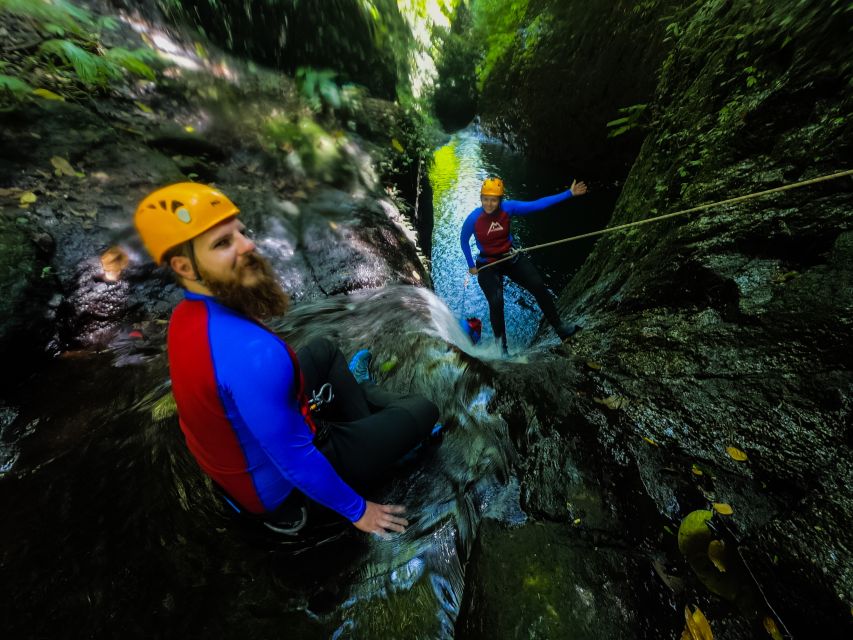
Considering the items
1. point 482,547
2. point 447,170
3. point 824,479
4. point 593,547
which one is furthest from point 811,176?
point 447,170

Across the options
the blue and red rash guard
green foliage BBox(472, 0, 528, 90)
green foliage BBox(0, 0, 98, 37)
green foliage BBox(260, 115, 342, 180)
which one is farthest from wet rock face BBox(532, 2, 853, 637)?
green foliage BBox(472, 0, 528, 90)

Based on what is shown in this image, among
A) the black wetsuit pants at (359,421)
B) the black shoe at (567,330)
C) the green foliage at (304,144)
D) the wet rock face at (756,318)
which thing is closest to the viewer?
the wet rock face at (756,318)

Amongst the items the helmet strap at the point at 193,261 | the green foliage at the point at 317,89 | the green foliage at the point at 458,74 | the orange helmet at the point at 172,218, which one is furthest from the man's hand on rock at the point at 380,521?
the green foliage at the point at 458,74

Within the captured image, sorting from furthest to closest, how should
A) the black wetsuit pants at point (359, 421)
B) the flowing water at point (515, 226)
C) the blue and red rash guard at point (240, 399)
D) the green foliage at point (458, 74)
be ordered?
the green foliage at point (458, 74) < the flowing water at point (515, 226) < the black wetsuit pants at point (359, 421) < the blue and red rash guard at point (240, 399)

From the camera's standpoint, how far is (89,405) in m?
3.14

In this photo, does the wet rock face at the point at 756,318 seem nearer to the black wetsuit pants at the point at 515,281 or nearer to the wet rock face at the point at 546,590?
the wet rock face at the point at 546,590

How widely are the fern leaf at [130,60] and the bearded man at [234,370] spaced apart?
22.6ft

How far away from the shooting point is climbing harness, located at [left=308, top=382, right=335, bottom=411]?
87.4 inches

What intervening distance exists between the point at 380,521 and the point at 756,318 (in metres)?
2.74

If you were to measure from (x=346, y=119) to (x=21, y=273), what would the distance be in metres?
6.91

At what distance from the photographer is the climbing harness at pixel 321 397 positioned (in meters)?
2.22

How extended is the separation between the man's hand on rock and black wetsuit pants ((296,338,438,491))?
0.76 ft

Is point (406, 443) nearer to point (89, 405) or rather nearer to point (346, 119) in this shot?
point (89, 405)

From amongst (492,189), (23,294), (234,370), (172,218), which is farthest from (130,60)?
(234,370)
